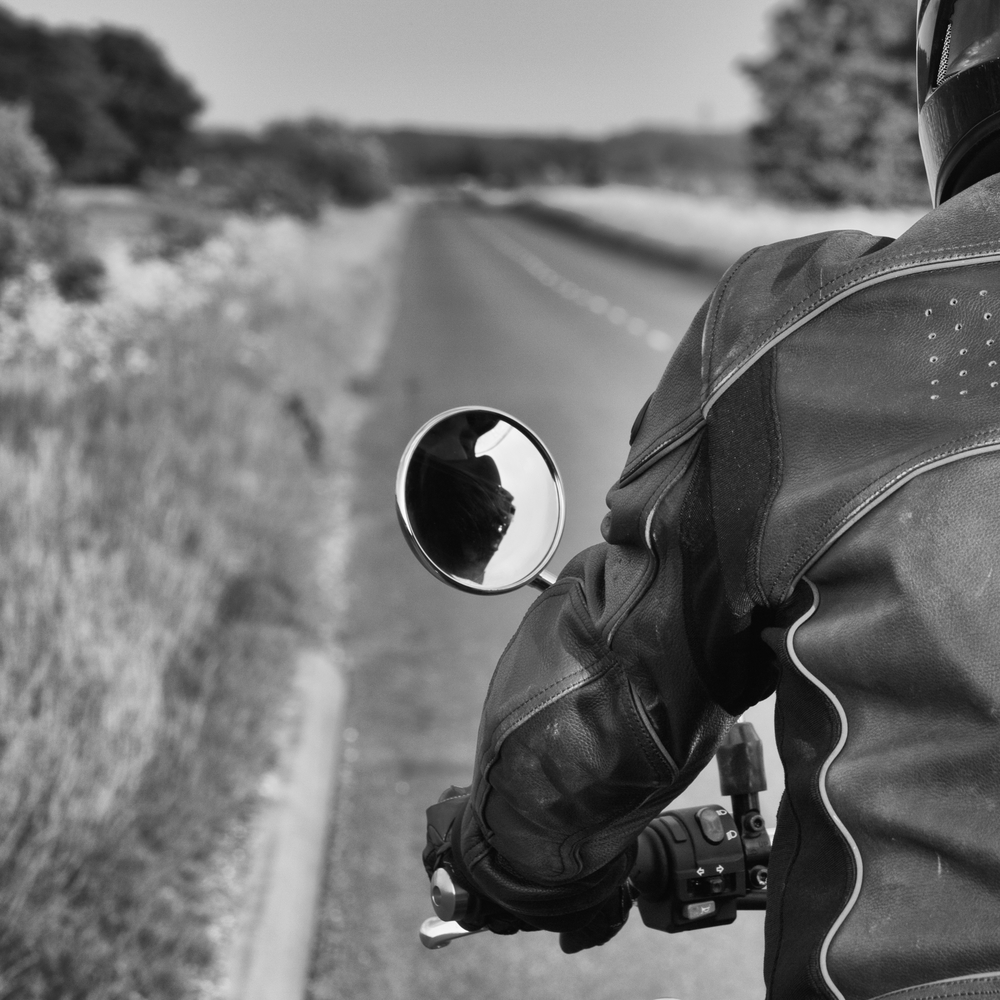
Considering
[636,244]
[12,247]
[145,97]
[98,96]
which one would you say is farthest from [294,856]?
[145,97]

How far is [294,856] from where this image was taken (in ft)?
12.1

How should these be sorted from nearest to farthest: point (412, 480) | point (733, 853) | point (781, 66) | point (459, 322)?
point (412, 480), point (733, 853), point (459, 322), point (781, 66)

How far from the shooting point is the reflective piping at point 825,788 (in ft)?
3.22

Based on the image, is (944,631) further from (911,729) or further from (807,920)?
(807,920)

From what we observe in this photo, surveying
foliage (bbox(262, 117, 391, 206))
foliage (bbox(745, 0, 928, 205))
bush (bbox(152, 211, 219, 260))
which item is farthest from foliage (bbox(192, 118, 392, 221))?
bush (bbox(152, 211, 219, 260))

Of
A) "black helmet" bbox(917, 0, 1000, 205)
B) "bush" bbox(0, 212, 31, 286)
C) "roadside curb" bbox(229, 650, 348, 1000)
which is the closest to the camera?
"black helmet" bbox(917, 0, 1000, 205)

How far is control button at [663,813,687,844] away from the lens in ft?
5.16

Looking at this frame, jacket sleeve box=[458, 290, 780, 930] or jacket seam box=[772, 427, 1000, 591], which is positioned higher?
jacket seam box=[772, 427, 1000, 591]

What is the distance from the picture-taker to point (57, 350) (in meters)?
6.26

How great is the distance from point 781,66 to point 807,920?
3890 centimetres

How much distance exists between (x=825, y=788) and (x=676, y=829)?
1.97ft

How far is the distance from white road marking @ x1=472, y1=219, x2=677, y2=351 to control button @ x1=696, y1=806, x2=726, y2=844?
1199cm

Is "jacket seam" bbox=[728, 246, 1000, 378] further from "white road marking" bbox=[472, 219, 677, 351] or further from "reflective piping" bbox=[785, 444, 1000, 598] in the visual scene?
"white road marking" bbox=[472, 219, 677, 351]

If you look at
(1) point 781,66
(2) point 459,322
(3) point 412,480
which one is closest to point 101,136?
(1) point 781,66
